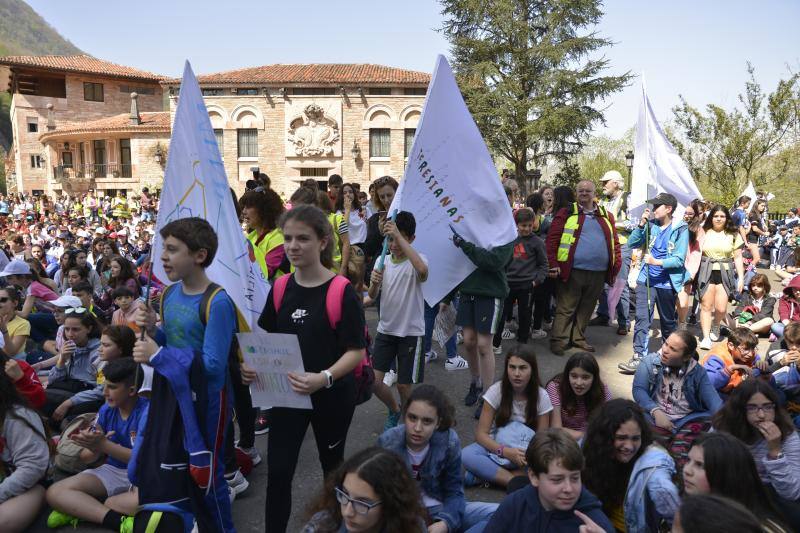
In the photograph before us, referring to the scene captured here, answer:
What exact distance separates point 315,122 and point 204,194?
111 ft

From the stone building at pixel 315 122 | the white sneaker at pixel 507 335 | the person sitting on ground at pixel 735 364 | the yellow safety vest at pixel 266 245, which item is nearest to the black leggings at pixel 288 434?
the yellow safety vest at pixel 266 245

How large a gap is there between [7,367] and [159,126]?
37871 millimetres

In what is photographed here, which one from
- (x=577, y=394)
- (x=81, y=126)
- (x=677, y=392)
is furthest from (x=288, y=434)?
(x=81, y=126)

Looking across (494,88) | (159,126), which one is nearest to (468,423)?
(494,88)

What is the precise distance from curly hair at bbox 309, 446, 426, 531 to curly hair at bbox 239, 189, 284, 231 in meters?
2.57

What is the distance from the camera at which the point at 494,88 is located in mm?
31453

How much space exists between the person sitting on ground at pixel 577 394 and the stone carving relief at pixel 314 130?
33.0 metres

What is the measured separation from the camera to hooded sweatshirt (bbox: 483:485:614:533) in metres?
2.71

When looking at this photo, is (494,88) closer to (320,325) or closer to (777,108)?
(777,108)

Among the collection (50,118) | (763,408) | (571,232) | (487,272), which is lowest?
(763,408)

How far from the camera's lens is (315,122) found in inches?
1421

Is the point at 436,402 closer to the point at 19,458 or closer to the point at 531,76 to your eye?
the point at 19,458

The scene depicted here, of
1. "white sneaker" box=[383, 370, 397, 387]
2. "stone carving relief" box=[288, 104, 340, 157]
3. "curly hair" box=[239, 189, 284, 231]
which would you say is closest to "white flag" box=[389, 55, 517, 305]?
"curly hair" box=[239, 189, 284, 231]

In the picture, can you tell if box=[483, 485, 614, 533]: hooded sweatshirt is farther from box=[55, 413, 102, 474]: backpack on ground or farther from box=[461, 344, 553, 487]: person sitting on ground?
box=[55, 413, 102, 474]: backpack on ground
